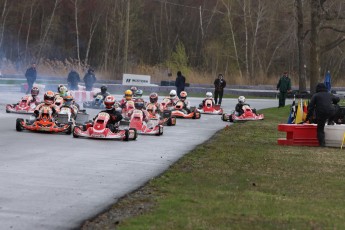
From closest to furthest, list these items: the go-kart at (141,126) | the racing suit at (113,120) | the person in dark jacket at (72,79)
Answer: the racing suit at (113,120) < the go-kart at (141,126) < the person in dark jacket at (72,79)

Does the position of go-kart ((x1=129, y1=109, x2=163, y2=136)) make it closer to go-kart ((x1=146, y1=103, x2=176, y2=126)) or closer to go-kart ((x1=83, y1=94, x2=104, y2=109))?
go-kart ((x1=146, y1=103, x2=176, y2=126))

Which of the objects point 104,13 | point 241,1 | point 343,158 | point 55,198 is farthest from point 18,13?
point 55,198

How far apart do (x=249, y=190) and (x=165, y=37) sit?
75891mm

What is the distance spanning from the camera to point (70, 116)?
76.0 feet

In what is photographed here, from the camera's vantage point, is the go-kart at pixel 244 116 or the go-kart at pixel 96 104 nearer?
the go-kart at pixel 244 116

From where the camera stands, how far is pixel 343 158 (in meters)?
17.3

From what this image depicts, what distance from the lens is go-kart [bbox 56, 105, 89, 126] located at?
73.8 feet

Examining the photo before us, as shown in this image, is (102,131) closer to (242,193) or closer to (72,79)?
(242,193)

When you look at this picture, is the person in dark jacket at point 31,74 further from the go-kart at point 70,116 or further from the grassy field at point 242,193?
the grassy field at point 242,193

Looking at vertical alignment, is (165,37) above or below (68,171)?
above

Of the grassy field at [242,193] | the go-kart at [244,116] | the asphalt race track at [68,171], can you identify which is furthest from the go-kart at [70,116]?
the go-kart at [244,116]

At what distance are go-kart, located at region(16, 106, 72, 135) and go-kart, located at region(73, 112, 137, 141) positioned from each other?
2.86 feet

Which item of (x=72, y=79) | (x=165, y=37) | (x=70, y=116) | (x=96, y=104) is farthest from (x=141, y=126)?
(x=165, y=37)

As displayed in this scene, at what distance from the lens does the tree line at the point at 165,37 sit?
75.5m
